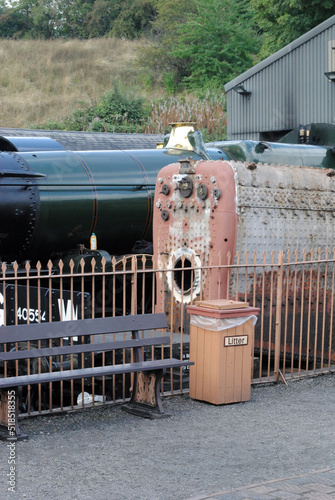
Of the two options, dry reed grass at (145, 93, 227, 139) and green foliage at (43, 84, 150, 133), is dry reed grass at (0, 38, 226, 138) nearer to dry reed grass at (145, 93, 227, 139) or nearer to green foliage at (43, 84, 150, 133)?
dry reed grass at (145, 93, 227, 139)

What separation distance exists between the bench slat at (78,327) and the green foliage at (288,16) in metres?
26.8

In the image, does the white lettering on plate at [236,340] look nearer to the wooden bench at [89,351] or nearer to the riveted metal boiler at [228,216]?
the wooden bench at [89,351]

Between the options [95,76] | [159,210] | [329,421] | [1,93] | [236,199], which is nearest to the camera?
[329,421]

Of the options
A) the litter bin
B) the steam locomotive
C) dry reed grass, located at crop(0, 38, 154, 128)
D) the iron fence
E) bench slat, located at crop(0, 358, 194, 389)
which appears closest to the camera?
bench slat, located at crop(0, 358, 194, 389)

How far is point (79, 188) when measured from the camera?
33.8ft

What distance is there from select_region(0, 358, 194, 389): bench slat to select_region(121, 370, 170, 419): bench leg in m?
0.13

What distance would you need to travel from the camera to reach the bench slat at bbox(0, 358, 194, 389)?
5582 mm

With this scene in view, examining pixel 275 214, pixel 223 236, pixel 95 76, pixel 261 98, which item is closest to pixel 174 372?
pixel 223 236

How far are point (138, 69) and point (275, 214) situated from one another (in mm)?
39272

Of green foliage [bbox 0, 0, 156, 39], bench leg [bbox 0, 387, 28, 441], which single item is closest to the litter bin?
bench leg [bbox 0, 387, 28, 441]

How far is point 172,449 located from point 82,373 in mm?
998

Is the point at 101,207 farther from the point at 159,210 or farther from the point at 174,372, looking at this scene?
the point at 174,372

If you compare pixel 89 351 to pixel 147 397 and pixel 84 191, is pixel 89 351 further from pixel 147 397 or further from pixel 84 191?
pixel 84 191

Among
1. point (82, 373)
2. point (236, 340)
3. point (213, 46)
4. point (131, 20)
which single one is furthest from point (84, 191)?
point (131, 20)
